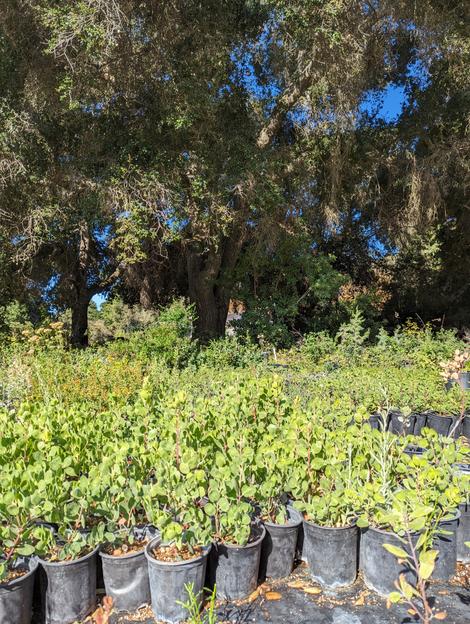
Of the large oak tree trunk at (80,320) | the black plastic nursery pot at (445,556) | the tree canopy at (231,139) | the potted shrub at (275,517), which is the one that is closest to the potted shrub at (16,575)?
the potted shrub at (275,517)

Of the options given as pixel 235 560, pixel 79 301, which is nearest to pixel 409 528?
pixel 235 560

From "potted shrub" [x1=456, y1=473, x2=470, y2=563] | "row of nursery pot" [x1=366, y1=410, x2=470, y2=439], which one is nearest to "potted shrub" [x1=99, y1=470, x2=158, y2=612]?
"potted shrub" [x1=456, y1=473, x2=470, y2=563]

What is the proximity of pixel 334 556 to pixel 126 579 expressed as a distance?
3.37ft

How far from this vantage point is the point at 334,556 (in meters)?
2.35

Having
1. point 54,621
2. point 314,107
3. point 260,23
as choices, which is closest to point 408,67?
point 314,107

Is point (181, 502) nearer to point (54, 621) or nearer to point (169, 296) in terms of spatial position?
point (54, 621)

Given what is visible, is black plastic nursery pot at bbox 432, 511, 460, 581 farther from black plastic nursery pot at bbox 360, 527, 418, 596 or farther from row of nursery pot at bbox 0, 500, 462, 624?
black plastic nursery pot at bbox 360, 527, 418, 596

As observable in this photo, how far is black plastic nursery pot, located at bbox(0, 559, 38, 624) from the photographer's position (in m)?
1.93

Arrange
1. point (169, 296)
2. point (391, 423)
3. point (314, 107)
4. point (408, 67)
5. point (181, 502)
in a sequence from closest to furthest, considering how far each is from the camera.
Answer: point (181, 502) → point (391, 423) → point (314, 107) → point (408, 67) → point (169, 296)

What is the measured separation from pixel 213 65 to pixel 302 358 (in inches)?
225

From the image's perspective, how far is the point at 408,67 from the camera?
11.0 m

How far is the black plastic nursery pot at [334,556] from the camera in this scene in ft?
7.72

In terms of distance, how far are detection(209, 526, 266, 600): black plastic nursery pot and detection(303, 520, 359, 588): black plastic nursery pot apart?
348 mm

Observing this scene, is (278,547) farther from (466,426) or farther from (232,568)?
(466,426)
